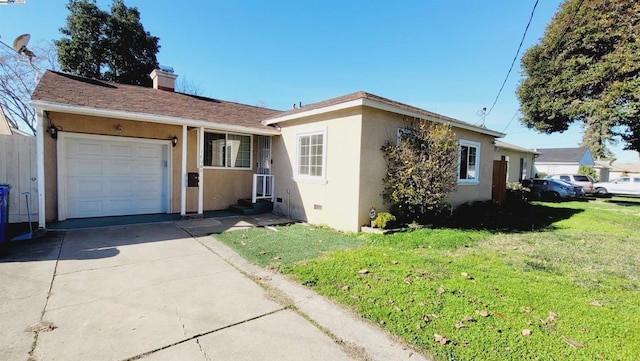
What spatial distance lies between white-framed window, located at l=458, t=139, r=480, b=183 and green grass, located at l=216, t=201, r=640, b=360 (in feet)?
11.3

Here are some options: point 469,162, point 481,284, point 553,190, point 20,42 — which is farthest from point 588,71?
point 20,42

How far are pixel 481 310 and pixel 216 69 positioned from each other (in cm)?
1931

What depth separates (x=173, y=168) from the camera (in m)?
8.75

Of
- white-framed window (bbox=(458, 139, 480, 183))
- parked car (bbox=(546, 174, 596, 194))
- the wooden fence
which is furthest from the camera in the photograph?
parked car (bbox=(546, 174, 596, 194))

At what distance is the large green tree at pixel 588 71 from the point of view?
13.3 m

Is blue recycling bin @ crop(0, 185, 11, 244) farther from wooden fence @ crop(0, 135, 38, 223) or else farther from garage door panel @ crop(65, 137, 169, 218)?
garage door panel @ crop(65, 137, 169, 218)

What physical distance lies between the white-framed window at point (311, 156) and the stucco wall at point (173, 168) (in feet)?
7.66

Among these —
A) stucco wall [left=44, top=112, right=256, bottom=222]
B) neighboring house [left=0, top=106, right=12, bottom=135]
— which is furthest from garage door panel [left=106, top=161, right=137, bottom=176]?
neighboring house [left=0, top=106, right=12, bottom=135]

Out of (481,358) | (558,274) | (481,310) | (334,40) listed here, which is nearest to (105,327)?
(481,358)

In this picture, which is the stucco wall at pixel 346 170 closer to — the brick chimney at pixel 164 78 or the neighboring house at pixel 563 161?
the brick chimney at pixel 164 78

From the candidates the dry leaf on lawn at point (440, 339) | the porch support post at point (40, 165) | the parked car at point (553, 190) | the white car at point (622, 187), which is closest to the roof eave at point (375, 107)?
the dry leaf on lawn at point (440, 339)

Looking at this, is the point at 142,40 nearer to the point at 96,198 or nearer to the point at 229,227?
the point at 96,198

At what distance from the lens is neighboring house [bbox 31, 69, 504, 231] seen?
23.5 feet

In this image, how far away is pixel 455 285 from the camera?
4.00 metres
